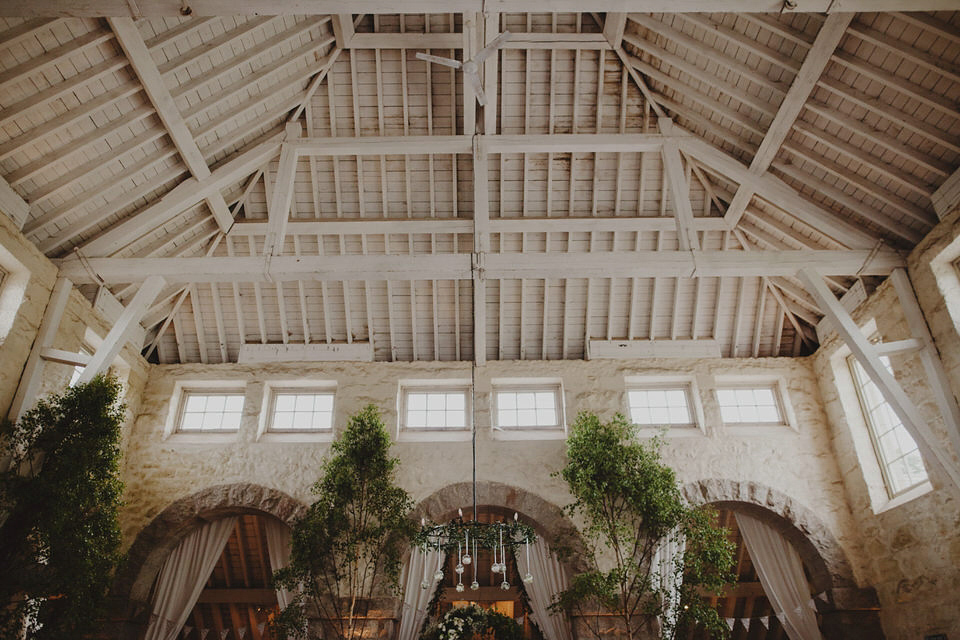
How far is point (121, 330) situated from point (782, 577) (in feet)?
28.6

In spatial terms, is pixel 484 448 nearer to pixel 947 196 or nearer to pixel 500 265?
pixel 500 265

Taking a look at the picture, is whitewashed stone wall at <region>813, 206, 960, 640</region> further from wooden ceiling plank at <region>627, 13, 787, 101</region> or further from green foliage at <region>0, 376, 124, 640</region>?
green foliage at <region>0, 376, 124, 640</region>

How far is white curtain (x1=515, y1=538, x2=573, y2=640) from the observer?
25.2 ft

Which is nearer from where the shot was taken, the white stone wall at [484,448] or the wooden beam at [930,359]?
the wooden beam at [930,359]

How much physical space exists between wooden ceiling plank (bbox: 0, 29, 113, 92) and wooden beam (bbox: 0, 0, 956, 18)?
92 centimetres

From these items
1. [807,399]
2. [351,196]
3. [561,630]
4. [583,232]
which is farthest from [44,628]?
[807,399]

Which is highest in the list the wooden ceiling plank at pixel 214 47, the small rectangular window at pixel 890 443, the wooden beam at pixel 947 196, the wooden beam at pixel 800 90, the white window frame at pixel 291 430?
the wooden ceiling plank at pixel 214 47

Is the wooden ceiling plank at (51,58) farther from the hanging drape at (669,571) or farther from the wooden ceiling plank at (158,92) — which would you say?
the hanging drape at (669,571)

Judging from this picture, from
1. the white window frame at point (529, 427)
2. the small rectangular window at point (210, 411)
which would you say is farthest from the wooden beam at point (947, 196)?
the small rectangular window at point (210, 411)

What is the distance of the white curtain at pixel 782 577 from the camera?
308 inches

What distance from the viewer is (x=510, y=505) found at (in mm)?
8266

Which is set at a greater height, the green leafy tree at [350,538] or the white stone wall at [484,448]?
the white stone wall at [484,448]

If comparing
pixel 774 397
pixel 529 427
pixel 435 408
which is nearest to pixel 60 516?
pixel 435 408

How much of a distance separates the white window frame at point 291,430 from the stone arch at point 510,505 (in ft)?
5.86
